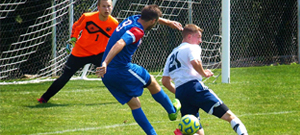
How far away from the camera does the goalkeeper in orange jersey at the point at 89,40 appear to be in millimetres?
8086

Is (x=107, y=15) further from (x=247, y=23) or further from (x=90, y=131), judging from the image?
(x=247, y=23)

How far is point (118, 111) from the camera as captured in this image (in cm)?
714

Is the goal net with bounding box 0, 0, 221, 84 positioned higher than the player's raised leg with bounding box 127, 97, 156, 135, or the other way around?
the player's raised leg with bounding box 127, 97, 156, 135

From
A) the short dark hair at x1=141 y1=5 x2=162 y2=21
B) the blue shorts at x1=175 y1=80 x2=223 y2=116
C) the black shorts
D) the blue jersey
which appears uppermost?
the short dark hair at x1=141 y1=5 x2=162 y2=21

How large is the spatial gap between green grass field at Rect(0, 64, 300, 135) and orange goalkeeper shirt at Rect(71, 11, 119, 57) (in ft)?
2.93

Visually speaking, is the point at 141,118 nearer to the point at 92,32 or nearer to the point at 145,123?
the point at 145,123

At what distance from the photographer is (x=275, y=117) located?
6359 mm

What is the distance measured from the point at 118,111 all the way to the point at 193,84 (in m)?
2.59

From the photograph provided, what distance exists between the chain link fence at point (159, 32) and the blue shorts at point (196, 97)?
6.08 meters

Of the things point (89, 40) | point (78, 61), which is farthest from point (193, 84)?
point (89, 40)

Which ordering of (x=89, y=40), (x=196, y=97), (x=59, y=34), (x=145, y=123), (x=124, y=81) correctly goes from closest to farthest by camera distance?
(x=196, y=97)
(x=145, y=123)
(x=124, y=81)
(x=89, y=40)
(x=59, y=34)

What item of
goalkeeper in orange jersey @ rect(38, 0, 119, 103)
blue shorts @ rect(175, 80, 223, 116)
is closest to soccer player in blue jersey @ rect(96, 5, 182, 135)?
blue shorts @ rect(175, 80, 223, 116)

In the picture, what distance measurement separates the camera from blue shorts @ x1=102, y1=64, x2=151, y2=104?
504 centimetres

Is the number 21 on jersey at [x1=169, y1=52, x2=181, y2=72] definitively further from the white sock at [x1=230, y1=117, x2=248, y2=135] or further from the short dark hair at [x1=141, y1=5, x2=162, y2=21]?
the white sock at [x1=230, y1=117, x2=248, y2=135]
